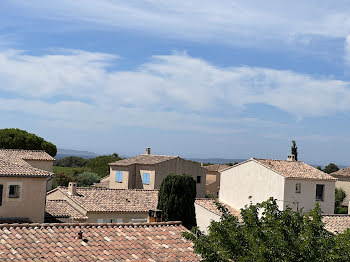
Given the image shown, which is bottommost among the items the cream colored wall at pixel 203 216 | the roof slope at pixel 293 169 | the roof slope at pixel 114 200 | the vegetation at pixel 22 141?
the cream colored wall at pixel 203 216

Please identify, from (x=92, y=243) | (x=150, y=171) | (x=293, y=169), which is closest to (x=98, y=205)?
(x=293, y=169)

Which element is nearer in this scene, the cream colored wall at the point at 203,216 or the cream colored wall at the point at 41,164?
the cream colored wall at the point at 203,216

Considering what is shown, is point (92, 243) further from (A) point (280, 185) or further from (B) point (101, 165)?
(B) point (101, 165)

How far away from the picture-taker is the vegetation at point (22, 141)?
225 ft

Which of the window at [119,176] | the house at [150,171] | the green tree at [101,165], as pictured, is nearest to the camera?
the house at [150,171]

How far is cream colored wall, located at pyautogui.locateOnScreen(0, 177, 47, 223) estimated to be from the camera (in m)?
29.9

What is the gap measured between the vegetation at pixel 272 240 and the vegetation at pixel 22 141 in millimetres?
58256

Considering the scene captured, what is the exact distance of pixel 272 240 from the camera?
12.7 m

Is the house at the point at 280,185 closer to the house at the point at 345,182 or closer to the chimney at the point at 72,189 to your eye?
the chimney at the point at 72,189

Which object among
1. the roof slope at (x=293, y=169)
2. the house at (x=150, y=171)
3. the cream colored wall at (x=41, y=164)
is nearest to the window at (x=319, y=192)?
the roof slope at (x=293, y=169)

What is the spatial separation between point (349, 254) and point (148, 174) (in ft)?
150

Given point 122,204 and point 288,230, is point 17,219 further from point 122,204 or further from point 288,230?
point 288,230

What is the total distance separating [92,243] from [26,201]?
1562cm

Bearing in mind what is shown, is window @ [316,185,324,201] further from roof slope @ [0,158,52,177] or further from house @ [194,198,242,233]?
roof slope @ [0,158,52,177]
